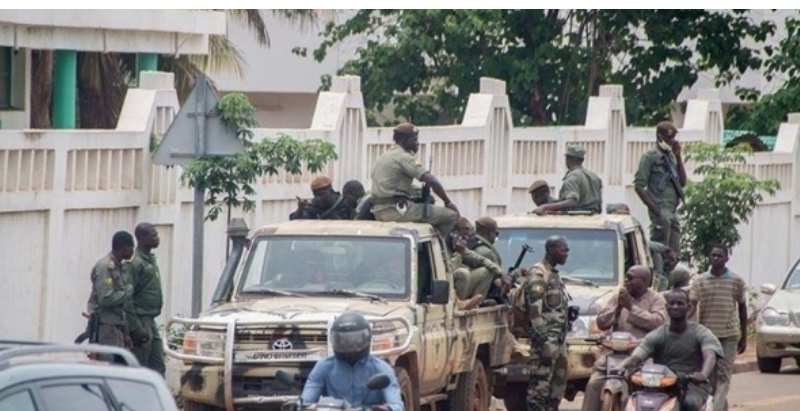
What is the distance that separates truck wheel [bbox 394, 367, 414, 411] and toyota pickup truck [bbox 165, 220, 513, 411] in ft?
0.04

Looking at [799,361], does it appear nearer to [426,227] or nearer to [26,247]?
[426,227]

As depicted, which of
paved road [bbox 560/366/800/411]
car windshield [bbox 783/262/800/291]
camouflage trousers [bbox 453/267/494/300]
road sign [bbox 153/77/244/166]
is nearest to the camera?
road sign [bbox 153/77/244/166]

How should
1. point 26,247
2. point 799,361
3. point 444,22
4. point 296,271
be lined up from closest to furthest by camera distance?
point 296,271
point 26,247
point 799,361
point 444,22

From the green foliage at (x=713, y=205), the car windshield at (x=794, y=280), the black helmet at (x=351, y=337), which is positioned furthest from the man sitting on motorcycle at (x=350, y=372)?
the green foliage at (x=713, y=205)

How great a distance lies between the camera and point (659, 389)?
12961 millimetres

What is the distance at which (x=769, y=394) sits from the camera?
20125mm

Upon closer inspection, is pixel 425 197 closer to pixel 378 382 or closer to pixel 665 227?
pixel 378 382

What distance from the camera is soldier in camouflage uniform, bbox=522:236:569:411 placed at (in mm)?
15664

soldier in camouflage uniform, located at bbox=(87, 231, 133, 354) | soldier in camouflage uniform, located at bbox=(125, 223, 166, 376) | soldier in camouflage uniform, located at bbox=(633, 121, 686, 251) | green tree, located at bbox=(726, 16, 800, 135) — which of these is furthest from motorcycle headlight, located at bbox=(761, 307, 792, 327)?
soldier in camouflage uniform, located at bbox=(87, 231, 133, 354)

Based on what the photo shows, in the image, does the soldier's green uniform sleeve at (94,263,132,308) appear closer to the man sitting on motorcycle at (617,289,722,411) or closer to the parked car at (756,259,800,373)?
the man sitting on motorcycle at (617,289,722,411)

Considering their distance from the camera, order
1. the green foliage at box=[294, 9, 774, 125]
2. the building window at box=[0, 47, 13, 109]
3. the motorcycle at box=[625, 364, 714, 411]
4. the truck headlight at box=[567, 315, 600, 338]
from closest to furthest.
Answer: the motorcycle at box=[625, 364, 714, 411] < the truck headlight at box=[567, 315, 600, 338] < the building window at box=[0, 47, 13, 109] < the green foliage at box=[294, 9, 774, 125]

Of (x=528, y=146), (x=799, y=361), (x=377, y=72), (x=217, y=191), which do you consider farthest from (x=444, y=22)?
(x=217, y=191)

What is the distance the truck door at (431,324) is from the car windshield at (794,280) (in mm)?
8877

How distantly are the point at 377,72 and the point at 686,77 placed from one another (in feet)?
16.1
